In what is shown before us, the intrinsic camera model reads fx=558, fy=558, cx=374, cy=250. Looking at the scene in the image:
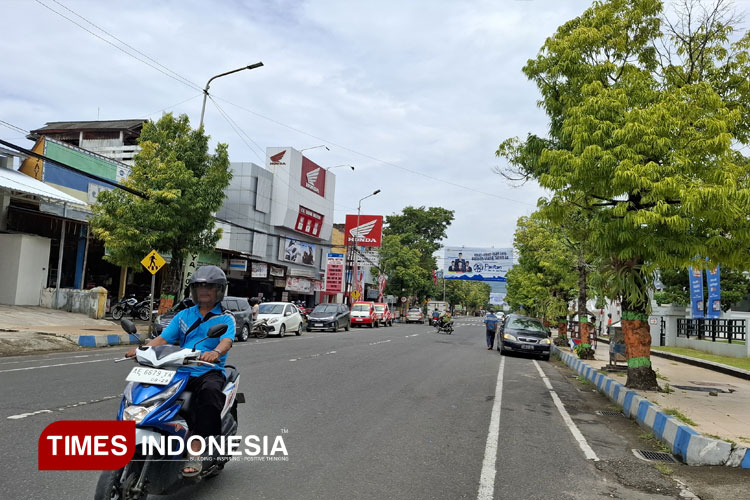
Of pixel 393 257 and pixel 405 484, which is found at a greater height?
pixel 393 257

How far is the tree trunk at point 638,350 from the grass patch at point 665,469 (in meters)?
5.03

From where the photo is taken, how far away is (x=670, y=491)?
539 cm

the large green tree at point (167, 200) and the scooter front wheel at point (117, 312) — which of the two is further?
the scooter front wheel at point (117, 312)

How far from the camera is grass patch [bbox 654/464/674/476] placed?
605cm

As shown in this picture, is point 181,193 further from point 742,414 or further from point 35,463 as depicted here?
point 742,414

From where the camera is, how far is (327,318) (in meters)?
31.6

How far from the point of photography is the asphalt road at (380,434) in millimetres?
4871

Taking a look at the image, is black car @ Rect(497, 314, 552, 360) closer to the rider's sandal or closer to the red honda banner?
the red honda banner

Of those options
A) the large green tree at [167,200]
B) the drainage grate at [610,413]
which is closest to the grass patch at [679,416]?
the drainage grate at [610,413]

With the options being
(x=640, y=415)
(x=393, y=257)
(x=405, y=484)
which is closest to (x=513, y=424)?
(x=640, y=415)

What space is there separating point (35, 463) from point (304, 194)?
4364 centimetres

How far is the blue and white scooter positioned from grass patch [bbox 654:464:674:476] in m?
4.92

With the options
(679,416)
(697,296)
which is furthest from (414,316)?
(679,416)

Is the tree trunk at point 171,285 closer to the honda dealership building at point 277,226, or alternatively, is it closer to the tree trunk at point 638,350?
the honda dealership building at point 277,226
